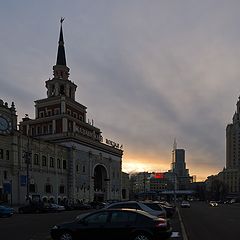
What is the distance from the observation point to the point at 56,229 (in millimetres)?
15727

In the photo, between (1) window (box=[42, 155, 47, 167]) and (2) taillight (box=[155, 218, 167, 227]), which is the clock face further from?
(2) taillight (box=[155, 218, 167, 227])

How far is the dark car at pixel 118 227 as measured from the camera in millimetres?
14484

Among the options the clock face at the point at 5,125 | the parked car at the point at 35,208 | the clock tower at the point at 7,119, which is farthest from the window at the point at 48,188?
the parked car at the point at 35,208

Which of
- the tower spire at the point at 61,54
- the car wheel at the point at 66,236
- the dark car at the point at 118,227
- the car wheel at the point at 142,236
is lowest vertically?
the car wheel at the point at 66,236

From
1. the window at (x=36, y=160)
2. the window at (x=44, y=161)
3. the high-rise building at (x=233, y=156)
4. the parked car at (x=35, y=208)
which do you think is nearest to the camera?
the parked car at (x=35, y=208)

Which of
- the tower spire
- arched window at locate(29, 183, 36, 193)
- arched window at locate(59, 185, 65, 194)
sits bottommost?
arched window at locate(59, 185, 65, 194)

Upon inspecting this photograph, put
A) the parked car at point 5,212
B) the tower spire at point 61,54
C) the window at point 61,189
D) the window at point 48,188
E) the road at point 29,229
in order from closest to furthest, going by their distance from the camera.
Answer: the road at point 29,229 → the parked car at point 5,212 → the window at point 48,188 → the window at point 61,189 → the tower spire at point 61,54

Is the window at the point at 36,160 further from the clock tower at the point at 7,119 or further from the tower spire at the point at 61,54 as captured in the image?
the tower spire at the point at 61,54

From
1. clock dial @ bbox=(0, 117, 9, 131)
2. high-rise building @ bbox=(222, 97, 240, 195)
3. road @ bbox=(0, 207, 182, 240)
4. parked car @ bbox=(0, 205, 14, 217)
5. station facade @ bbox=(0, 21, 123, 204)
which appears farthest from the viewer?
high-rise building @ bbox=(222, 97, 240, 195)

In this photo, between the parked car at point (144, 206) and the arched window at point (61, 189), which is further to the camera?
the arched window at point (61, 189)

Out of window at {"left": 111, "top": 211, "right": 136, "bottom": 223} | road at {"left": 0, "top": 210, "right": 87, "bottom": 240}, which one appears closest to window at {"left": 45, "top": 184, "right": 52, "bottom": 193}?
road at {"left": 0, "top": 210, "right": 87, "bottom": 240}

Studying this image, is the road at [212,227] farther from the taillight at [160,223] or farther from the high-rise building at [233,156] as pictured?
the high-rise building at [233,156]

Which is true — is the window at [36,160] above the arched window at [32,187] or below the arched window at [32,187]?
above

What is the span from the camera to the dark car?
1448 centimetres
